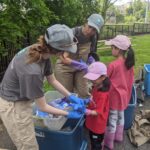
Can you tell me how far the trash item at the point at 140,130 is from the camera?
354 cm

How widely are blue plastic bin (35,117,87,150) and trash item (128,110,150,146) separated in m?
0.94

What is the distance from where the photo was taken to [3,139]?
3.65 m

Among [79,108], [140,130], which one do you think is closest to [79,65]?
[79,108]

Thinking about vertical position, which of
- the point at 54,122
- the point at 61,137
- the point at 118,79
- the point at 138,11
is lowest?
the point at 138,11

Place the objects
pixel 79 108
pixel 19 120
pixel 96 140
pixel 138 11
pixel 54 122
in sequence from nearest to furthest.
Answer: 1. pixel 19 120
2. pixel 79 108
3. pixel 54 122
4. pixel 96 140
5. pixel 138 11

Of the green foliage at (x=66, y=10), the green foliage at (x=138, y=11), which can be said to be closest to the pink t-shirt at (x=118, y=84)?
the green foliage at (x=66, y=10)

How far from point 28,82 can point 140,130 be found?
217 cm

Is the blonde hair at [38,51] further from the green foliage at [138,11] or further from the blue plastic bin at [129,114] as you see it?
the green foliage at [138,11]

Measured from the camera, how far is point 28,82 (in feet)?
6.75

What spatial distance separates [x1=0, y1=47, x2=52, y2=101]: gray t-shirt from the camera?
6.76 ft

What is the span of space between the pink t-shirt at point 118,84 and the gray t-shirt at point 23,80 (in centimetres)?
107

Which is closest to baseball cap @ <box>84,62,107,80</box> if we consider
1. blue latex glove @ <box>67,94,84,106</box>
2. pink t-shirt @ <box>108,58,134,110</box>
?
blue latex glove @ <box>67,94,84,106</box>

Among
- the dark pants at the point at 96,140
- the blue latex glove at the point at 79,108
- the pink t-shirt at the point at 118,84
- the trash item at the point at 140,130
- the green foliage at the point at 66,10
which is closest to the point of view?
the blue latex glove at the point at 79,108

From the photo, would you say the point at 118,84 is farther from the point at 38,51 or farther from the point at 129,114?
the point at 38,51
